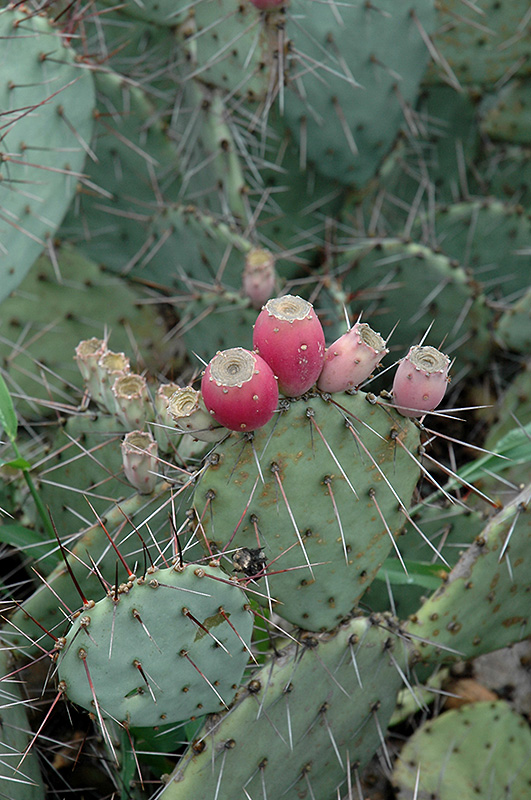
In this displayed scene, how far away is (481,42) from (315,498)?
161cm

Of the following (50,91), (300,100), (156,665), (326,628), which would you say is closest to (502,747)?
(326,628)

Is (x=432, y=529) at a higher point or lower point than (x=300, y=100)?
lower

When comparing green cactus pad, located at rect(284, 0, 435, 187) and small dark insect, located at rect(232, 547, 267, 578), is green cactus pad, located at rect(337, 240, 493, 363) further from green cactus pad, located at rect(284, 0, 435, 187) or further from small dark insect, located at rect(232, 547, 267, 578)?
small dark insect, located at rect(232, 547, 267, 578)

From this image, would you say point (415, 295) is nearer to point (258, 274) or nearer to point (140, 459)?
point (258, 274)

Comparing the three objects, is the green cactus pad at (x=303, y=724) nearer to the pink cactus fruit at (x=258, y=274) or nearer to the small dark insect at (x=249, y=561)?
the small dark insect at (x=249, y=561)

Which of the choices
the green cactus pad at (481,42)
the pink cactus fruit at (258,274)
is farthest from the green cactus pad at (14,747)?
the green cactus pad at (481,42)

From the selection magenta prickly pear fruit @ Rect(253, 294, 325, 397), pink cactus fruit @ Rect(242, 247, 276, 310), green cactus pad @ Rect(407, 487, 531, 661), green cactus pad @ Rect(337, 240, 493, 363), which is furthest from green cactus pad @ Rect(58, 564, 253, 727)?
green cactus pad @ Rect(337, 240, 493, 363)

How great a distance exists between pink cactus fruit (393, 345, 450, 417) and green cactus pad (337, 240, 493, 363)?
0.82 meters

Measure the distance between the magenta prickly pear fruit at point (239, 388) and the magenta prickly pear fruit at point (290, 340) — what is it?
25mm

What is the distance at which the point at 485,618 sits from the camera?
53.6 inches

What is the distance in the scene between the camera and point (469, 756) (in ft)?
5.18

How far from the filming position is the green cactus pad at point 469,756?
153 centimetres

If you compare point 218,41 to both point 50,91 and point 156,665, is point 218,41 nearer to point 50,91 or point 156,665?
point 50,91

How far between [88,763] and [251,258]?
3.63ft
